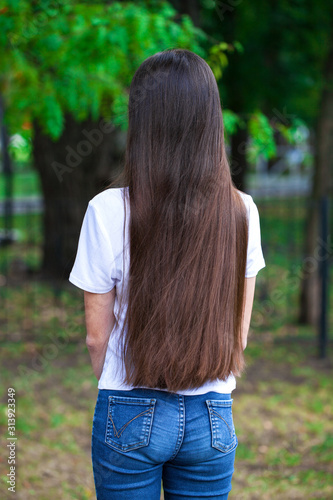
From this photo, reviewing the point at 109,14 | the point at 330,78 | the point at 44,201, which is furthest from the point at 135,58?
the point at 44,201

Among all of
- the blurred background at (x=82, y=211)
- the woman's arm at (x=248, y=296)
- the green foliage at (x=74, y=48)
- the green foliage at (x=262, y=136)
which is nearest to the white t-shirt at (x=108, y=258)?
the woman's arm at (x=248, y=296)

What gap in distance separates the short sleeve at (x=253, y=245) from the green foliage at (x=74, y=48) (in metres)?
1.95

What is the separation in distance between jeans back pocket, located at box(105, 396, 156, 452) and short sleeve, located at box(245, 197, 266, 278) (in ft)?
1.54

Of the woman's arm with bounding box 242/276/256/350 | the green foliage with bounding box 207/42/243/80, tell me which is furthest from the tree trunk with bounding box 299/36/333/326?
the woman's arm with bounding box 242/276/256/350

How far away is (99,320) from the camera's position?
57.9 inches

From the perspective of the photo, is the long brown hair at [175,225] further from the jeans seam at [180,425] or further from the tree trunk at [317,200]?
the tree trunk at [317,200]

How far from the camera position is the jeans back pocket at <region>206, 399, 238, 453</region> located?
143 cm

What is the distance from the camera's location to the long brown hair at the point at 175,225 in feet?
4.44

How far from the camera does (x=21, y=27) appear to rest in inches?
123

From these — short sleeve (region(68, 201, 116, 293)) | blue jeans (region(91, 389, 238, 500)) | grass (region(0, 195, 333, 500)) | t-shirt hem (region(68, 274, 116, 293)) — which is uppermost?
short sleeve (region(68, 201, 116, 293))

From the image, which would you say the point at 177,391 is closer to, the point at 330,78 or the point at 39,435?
the point at 39,435

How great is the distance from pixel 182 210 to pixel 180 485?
2.56 ft

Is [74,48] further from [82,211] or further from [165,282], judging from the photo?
[82,211]

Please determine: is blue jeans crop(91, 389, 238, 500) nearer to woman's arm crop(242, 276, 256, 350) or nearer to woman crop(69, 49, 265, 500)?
woman crop(69, 49, 265, 500)
